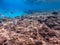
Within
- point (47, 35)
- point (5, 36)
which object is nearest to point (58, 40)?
point (47, 35)

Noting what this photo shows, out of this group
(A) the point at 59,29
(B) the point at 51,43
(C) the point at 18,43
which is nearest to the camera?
(C) the point at 18,43

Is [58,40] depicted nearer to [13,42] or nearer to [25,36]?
[25,36]

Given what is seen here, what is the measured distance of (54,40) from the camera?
660 centimetres

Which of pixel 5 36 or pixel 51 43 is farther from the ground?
pixel 5 36

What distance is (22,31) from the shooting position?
677cm

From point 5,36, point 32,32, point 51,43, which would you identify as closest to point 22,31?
point 32,32

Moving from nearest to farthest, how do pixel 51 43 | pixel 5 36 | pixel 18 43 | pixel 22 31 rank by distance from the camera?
1. pixel 18 43
2. pixel 5 36
3. pixel 51 43
4. pixel 22 31

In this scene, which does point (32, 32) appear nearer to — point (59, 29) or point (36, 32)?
point (36, 32)

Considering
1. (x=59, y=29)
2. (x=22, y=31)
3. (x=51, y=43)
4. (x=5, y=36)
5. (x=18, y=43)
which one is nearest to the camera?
(x=18, y=43)

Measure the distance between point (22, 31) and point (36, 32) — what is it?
0.70 meters

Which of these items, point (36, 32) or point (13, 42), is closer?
point (13, 42)

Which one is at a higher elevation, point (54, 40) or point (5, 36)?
point (5, 36)

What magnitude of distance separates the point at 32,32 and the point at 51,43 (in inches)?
41.4

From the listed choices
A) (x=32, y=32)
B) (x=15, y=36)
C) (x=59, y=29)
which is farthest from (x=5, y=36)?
(x=59, y=29)
